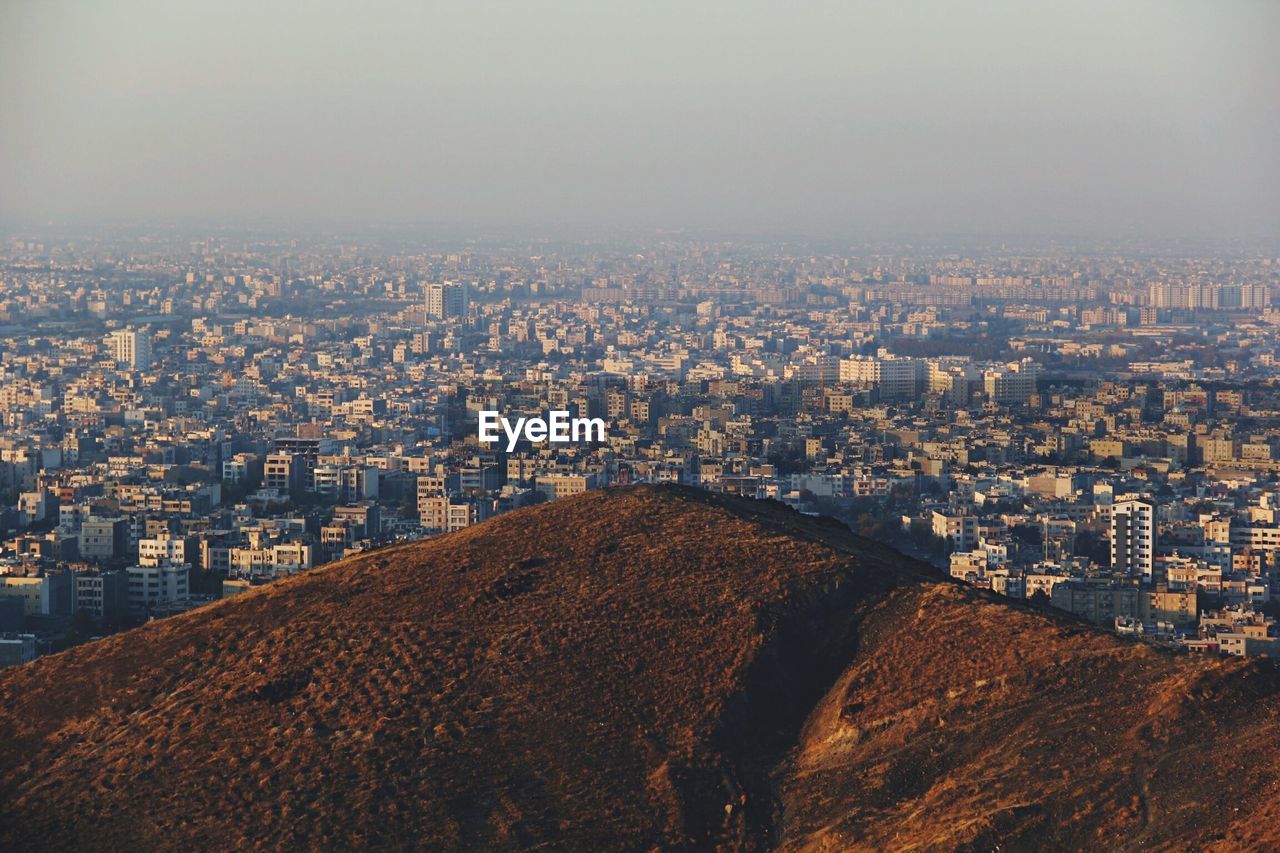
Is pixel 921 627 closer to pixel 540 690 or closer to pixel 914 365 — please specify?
pixel 540 690

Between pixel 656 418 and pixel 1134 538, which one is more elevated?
pixel 1134 538

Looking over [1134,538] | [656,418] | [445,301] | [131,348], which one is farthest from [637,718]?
[445,301]

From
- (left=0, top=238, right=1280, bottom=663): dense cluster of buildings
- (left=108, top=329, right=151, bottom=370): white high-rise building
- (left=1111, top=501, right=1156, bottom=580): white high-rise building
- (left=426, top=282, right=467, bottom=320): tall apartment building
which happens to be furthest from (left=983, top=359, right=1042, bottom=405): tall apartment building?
(left=426, top=282, right=467, bottom=320): tall apartment building

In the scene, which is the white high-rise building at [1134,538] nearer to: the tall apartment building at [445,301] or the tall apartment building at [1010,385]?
the tall apartment building at [1010,385]

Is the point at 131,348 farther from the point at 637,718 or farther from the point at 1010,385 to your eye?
the point at 637,718

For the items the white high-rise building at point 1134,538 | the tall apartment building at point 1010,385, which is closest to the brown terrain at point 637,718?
the white high-rise building at point 1134,538

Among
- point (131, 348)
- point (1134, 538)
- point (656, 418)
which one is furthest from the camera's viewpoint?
point (131, 348)

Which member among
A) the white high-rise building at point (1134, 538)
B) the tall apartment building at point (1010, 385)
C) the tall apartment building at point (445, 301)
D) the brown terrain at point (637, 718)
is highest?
the brown terrain at point (637, 718)
